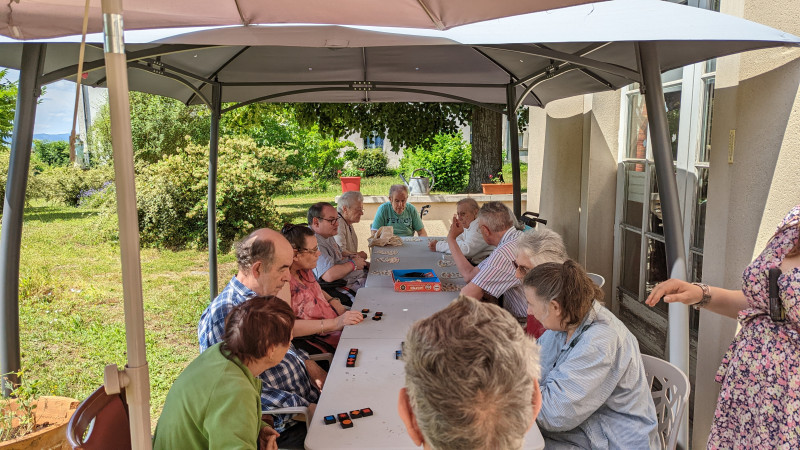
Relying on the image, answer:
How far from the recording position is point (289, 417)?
268 centimetres

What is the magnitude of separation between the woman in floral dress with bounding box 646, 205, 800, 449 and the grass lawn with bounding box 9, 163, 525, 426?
372 cm

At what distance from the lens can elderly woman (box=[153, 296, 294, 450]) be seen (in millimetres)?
1924

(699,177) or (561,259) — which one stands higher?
(699,177)

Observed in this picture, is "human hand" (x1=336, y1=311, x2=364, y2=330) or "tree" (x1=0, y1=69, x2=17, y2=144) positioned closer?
"human hand" (x1=336, y1=311, x2=364, y2=330)

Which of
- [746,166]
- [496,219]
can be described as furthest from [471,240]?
[746,166]

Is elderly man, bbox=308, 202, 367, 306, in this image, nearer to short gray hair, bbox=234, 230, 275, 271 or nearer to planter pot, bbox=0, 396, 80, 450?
short gray hair, bbox=234, 230, 275, 271

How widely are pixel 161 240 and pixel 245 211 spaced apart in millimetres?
1586

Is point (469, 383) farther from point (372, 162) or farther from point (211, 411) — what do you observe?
point (372, 162)

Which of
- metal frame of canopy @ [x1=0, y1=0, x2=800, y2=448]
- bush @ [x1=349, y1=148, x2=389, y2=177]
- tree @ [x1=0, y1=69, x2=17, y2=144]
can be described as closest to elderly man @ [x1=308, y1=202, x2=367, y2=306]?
metal frame of canopy @ [x1=0, y1=0, x2=800, y2=448]

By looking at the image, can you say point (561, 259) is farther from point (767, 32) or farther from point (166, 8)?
point (166, 8)

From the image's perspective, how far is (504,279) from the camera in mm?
3764

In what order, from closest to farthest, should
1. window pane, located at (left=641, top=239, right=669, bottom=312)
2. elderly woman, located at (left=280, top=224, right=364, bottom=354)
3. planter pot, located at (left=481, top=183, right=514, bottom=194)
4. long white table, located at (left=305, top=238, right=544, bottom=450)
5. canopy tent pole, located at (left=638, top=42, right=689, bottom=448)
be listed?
long white table, located at (left=305, top=238, right=544, bottom=450)
canopy tent pole, located at (left=638, top=42, right=689, bottom=448)
elderly woman, located at (left=280, top=224, right=364, bottom=354)
window pane, located at (left=641, top=239, right=669, bottom=312)
planter pot, located at (left=481, top=183, right=514, bottom=194)

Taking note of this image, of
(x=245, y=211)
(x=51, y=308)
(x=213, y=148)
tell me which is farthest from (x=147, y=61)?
(x=245, y=211)

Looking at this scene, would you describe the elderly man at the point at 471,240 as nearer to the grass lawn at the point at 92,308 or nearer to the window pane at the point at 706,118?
the window pane at the point at 706,118
